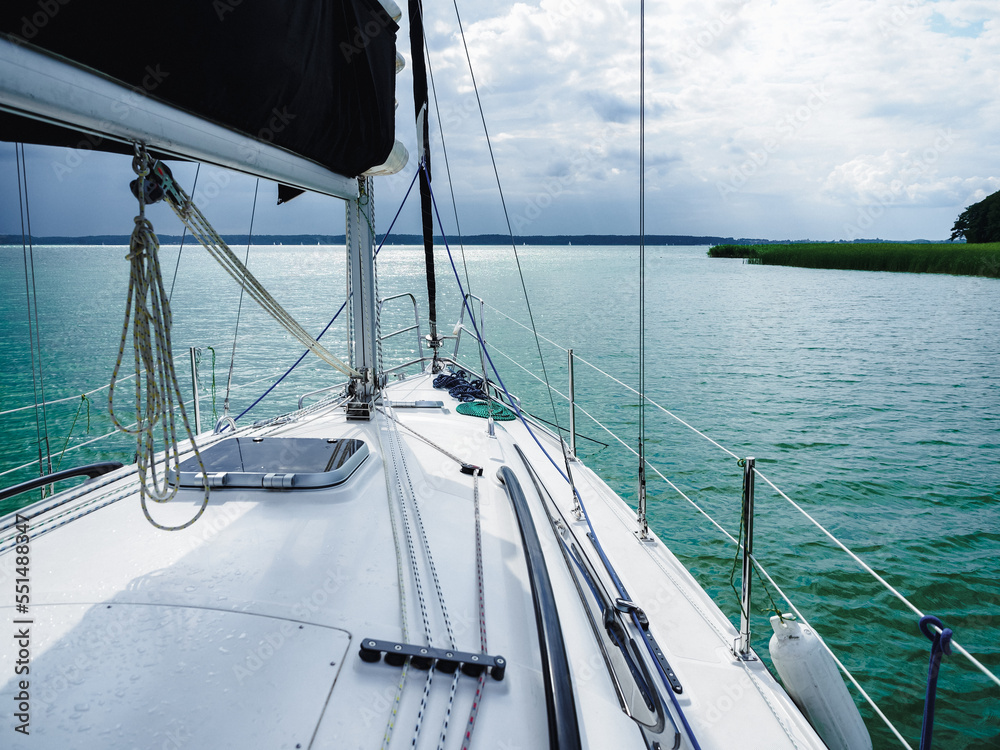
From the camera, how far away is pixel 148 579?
5.41ft

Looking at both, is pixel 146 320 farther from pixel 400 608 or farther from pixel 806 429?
pixel 806 429

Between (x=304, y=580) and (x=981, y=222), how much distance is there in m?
56.9

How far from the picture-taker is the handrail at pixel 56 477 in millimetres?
1953

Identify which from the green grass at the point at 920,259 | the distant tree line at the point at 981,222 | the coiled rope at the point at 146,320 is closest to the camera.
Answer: the coiled rope at the point at 146,320

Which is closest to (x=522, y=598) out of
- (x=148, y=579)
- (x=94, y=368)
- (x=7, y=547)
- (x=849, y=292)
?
(x=148, y=579)

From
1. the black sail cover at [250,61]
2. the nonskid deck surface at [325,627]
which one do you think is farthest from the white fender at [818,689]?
the black sail cover at [250,61]

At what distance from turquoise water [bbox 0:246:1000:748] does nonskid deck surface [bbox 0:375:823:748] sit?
1890 millimetres

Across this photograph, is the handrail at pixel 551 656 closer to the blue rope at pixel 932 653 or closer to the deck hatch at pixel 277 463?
the blue rope at pixel 932 653

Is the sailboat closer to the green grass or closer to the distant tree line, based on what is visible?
the green grass

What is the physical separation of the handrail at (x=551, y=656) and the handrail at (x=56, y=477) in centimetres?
176

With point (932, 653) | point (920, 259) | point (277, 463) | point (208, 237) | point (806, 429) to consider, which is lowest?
point (806, 429)

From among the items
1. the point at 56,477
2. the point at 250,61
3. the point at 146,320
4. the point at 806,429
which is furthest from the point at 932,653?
the point at 806,429

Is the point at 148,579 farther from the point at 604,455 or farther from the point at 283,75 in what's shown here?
the point at 604,455

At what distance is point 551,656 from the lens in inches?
56.9
